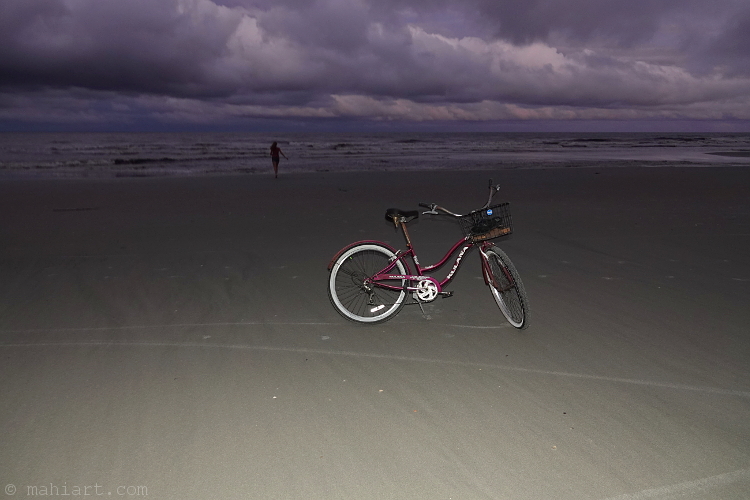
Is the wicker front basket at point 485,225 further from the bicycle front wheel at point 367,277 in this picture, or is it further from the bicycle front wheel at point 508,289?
the bicycle front wheel at point 367,277

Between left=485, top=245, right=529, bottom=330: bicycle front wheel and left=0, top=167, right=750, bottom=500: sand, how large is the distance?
0.16 meters

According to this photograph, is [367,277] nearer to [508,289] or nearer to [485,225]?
[485,225]

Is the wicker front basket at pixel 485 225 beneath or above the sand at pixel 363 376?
above

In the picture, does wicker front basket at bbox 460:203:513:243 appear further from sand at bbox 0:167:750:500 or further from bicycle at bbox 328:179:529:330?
sand at bbox 0:167:750:500

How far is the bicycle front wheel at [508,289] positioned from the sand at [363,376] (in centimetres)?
16

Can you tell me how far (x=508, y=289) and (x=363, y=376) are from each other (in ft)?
5.14

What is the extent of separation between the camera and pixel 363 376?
377 cm

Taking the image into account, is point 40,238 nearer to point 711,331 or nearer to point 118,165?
point 711,331

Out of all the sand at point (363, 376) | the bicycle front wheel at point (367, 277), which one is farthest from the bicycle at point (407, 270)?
the sand at point (363, 376)

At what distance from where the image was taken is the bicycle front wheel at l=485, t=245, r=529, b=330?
4.43m

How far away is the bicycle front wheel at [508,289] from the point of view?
4434mm

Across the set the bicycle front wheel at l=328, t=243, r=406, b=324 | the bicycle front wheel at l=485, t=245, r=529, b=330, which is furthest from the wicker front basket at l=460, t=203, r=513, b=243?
the bicycle front wheel at l=328, t=243, r=406, b=324

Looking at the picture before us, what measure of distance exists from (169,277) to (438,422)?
421 cm

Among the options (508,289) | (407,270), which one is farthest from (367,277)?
(508,289)
